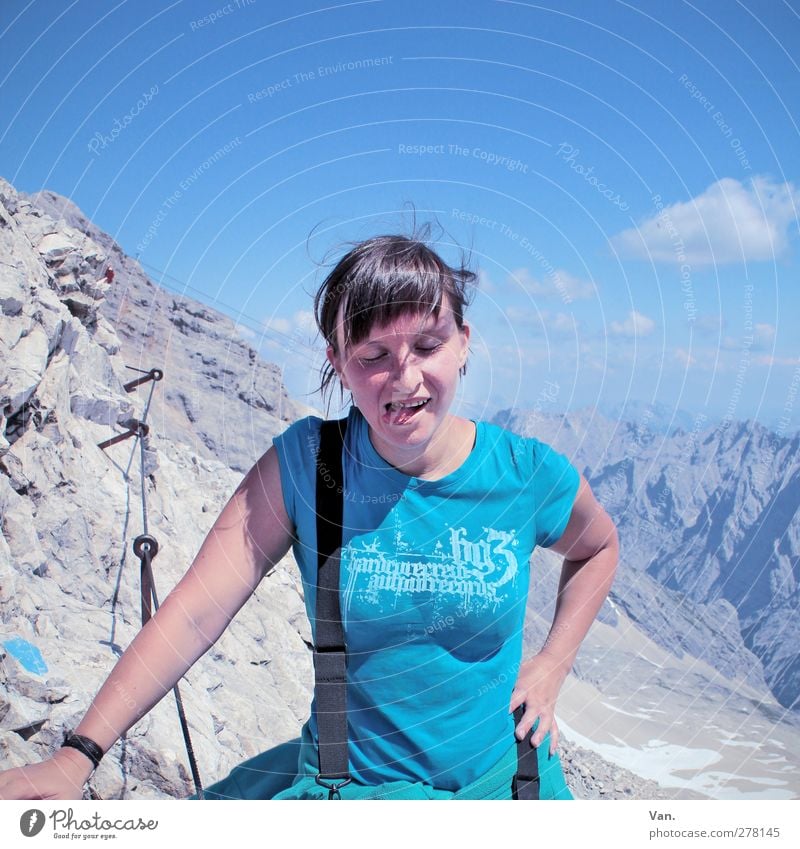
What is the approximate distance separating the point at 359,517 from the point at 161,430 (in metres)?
3.31

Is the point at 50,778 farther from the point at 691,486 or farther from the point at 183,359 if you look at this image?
the point at 183,359

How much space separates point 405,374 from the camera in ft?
3.65

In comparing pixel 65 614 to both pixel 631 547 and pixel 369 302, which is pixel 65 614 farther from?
pixel 631 547

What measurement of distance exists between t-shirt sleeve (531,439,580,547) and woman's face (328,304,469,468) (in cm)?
20

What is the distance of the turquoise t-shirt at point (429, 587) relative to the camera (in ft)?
3.84

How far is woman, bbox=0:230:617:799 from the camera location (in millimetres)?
1111

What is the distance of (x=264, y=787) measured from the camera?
1281 millimetres

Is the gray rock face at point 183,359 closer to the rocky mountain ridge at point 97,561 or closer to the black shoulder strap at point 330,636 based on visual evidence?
the rocky mountain ridge at point 97,561

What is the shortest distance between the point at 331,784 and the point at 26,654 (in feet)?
2.43

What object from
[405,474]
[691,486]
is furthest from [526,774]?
[691,486]

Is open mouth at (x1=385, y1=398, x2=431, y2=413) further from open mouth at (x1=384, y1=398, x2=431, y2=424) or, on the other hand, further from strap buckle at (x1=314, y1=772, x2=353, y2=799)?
strap buckle at (x1=314, y1=772, x2=353, y2=799)

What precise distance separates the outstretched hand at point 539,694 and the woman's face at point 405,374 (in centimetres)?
52

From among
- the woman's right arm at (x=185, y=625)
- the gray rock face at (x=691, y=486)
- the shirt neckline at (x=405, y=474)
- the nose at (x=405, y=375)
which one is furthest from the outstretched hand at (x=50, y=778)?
the gray rock face at (x=691, y=486)
